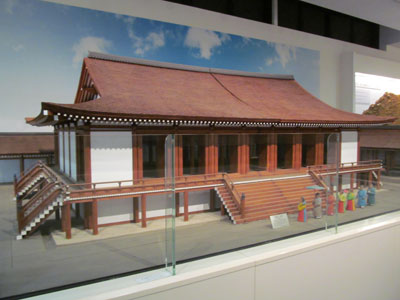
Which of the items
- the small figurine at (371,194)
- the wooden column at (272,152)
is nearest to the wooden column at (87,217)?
the wooden column at (272,152)

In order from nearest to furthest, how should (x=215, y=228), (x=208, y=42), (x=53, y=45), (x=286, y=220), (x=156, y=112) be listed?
1. (x=215, y=228)
2. (x=286, y=220)
3. (x=156, y=112)
4. (x=53, y=45)
5. (x=208, y=42)

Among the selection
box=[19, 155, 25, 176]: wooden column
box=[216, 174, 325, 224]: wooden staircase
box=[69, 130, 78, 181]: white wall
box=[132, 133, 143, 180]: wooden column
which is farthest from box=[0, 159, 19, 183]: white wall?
box=[216, 174, 325, 224]: wooden staircase

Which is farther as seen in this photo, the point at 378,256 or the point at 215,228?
the point at 378,256

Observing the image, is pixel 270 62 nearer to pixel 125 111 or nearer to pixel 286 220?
pixel 125 111

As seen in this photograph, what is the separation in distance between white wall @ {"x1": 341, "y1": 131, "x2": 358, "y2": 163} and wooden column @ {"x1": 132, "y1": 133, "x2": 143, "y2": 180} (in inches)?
86.7

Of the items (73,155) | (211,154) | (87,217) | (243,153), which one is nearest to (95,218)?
(87,217)

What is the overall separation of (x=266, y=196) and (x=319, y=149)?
797 mm

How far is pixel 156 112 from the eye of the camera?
7.27 metres

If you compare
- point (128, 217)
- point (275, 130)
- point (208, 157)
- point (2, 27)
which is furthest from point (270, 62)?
point (128, 217)

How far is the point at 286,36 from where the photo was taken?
Result: 12000 mm

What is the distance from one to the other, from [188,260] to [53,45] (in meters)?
12.6

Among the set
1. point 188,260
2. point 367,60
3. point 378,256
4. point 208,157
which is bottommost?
point 378,256

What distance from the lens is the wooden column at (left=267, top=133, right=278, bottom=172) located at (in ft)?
10.1

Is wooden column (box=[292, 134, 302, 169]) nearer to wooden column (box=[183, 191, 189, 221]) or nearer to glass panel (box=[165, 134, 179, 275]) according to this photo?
wooden column (box=[183, 191, 189, 221])
